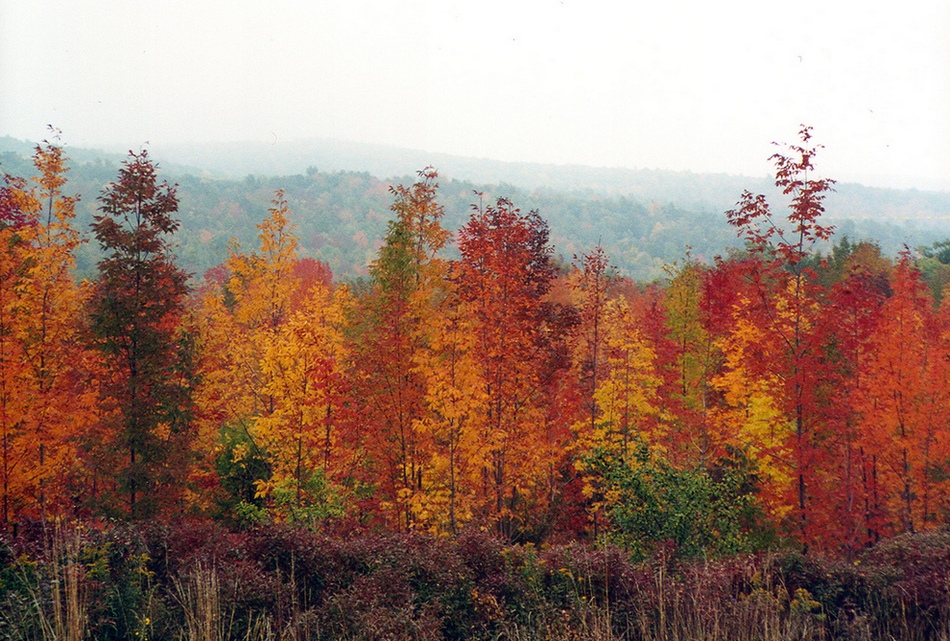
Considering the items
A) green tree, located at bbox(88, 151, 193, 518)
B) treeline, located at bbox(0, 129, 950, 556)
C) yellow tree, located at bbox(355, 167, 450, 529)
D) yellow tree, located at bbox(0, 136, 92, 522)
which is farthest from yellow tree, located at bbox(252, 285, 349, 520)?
yellow tree, located at bbox(0, 136, 92, 522)

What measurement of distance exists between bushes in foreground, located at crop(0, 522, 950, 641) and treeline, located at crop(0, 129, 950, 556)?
2.58 meters

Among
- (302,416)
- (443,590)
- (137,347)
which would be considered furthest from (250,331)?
(443,590)

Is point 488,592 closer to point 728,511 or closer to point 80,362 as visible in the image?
point 728,511

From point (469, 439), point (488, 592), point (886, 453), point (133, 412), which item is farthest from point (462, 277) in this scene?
point (886, 453)

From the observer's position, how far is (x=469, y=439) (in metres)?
16.5

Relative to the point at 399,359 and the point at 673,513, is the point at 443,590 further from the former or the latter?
the point at 399,359

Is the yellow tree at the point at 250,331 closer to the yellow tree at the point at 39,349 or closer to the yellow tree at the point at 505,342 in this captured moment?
the yellow tree at the point at 39,349

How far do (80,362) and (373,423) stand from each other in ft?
27.3

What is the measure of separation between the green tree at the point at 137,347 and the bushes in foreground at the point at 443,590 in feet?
14.9

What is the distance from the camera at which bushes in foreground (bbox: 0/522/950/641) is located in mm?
7652

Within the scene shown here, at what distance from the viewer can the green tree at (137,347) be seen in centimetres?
1493

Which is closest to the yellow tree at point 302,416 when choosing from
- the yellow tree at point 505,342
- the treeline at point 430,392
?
the treeline at point 430,392

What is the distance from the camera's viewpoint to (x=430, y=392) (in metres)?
16.3

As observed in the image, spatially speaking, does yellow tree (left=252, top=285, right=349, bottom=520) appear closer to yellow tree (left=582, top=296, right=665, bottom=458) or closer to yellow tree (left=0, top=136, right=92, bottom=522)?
yellow tree (left=0, top=136, right=92, bottom=522)
